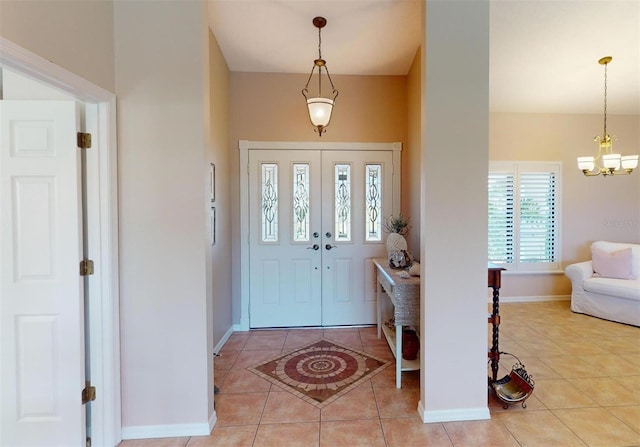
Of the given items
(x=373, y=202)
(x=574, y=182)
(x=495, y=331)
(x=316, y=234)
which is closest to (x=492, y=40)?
(x=373, y=202)

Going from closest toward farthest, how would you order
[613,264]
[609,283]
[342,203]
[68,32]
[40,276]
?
[68,32] < [40,276] < [342,203] < [609,283] < [613,264]

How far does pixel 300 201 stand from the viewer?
3742mm

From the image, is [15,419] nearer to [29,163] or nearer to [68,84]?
[29,163]

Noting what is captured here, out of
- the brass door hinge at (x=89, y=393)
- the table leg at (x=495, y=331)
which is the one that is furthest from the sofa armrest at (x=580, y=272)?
the brass door hinge at (x=89, y=393)

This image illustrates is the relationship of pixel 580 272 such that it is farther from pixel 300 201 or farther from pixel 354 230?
pixel 300 201

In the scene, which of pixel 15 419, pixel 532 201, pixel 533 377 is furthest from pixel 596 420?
pixel 15 419

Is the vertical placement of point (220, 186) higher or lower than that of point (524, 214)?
higher

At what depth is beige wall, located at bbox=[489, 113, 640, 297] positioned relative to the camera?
4.57 m

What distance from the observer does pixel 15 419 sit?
5.81 feet

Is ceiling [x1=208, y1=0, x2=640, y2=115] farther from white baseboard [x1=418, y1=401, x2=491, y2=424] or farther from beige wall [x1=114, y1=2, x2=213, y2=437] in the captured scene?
white baseboard [x1=418, y1=401, x2=491, y2=424]

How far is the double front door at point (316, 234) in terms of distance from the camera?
12.2 feet

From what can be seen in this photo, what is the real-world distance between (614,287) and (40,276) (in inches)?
227

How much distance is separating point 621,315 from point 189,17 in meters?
5.56

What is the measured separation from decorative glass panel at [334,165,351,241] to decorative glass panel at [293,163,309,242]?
37 centimetres
